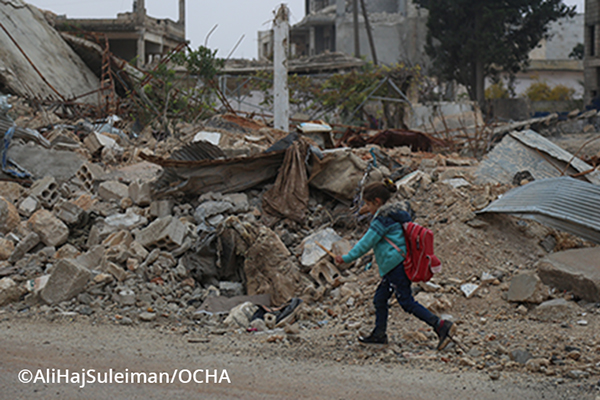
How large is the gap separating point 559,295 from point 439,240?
132cm

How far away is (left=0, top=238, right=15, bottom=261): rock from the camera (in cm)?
623

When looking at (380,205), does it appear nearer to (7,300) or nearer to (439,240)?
(439,240)

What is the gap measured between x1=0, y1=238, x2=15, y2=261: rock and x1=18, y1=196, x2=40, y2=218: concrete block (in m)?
0.79

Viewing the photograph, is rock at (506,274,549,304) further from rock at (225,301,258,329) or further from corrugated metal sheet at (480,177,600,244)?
rock at (225,301,258,329)

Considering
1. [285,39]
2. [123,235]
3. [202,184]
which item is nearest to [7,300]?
[123,235]

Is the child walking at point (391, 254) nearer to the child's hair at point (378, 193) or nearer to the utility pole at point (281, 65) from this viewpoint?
the child's hair at point (378, 193)

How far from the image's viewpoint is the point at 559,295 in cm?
470

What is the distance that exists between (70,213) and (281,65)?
4.97 meters

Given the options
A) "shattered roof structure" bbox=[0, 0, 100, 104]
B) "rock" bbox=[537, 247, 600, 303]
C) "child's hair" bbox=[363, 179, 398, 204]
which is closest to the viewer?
"child's hair" bbox=[363, 179, 398, 204]

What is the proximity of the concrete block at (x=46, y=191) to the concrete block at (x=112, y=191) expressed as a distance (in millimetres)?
574

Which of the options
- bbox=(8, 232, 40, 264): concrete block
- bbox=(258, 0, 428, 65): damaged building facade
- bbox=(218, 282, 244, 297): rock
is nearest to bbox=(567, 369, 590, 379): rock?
bbox=(218, 282, 244, 297): rock

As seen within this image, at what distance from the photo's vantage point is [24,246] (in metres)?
6.30

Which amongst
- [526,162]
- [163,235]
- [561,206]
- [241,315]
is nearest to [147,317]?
[241,315]

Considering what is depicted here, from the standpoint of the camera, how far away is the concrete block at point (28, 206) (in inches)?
280
